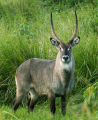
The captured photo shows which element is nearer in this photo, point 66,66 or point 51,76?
point 66,66

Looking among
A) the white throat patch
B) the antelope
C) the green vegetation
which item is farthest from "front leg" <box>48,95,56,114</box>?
the white throat patch

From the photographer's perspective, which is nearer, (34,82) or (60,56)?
(60,56)

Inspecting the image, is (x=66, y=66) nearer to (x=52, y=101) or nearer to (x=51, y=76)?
(x=51, y=76)

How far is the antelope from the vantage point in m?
5.14

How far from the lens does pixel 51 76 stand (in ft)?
17.7

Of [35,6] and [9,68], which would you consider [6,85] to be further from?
[35,6]

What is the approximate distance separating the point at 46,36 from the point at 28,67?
2036 millimetres

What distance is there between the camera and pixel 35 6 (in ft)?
36.2

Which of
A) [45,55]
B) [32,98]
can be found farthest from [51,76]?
[45,55]

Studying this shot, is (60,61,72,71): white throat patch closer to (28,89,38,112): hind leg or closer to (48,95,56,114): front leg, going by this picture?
(48,95,56,114): front leg

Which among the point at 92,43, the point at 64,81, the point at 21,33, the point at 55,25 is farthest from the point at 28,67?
the point at 55,25

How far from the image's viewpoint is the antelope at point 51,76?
16.9 ft

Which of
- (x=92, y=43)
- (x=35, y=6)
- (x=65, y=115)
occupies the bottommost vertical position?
(x=65, y=115)

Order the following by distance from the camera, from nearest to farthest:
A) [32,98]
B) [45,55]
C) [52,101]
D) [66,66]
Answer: [66,66] < [52,101] < [32,98] < [45,55]
